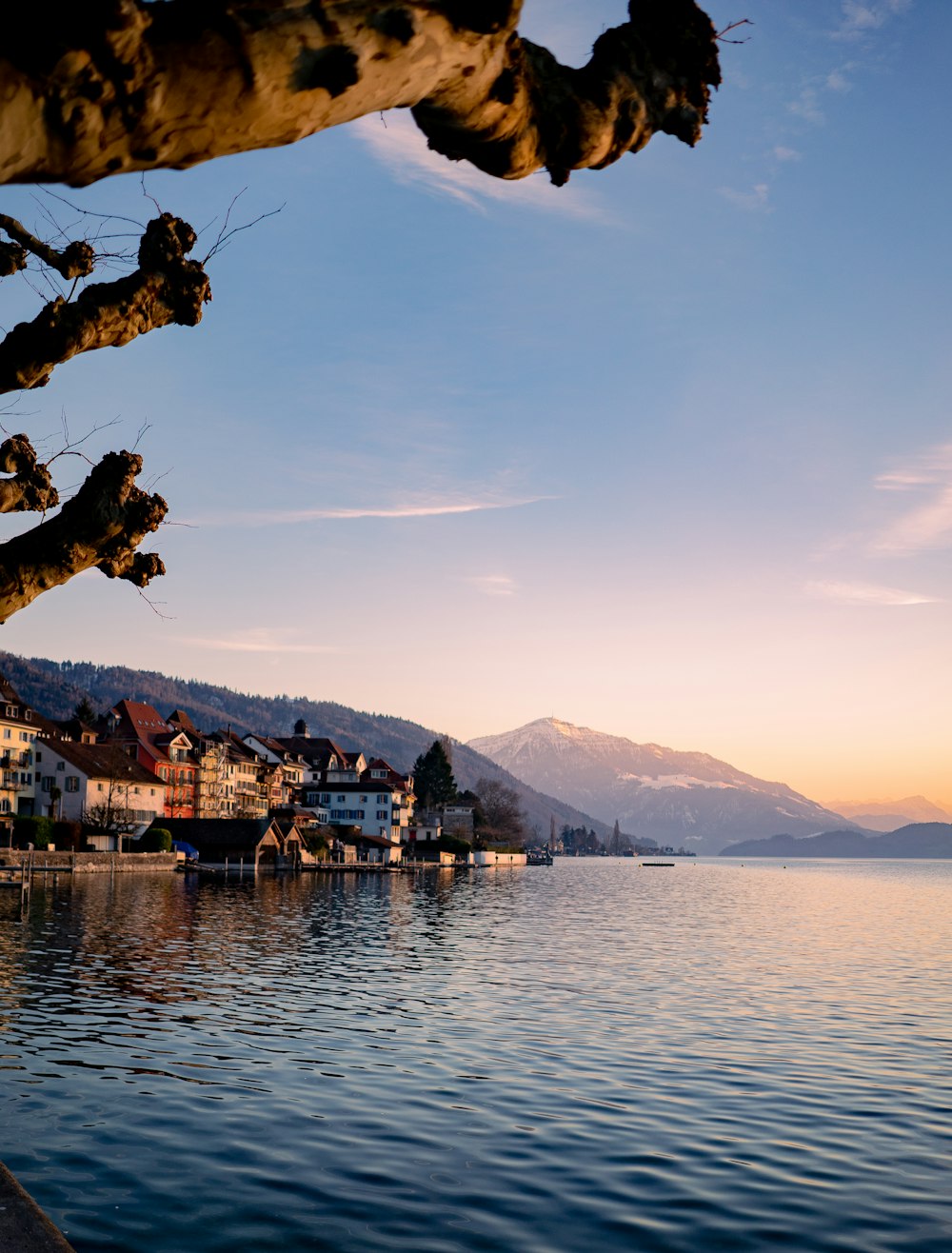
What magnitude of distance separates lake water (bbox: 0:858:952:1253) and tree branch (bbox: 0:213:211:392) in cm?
1117

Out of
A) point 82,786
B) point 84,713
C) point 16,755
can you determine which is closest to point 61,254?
point 16,755

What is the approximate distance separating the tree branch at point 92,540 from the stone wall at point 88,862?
8830cm

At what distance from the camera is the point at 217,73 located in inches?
193

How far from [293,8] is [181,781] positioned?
162316 millimetres

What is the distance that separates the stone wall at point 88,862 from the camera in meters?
97.7

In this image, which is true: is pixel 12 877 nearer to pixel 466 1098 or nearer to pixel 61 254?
pixel 466 1098

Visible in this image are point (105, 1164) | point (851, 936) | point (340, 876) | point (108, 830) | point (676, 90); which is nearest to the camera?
point (676, 90)

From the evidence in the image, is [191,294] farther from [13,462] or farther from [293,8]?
[293,8]

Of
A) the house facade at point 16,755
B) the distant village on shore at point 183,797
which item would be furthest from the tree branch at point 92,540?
the house facade at point 16,755

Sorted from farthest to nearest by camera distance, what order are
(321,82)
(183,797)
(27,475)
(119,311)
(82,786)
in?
(183,797) < (82,786) < (27,475) < (119,311) < (321,82)

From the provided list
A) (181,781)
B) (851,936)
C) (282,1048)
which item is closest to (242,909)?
(851,936)

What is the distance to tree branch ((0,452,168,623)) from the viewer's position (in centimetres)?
1084

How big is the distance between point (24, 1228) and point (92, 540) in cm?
703

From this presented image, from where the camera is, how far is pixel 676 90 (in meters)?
7.88
